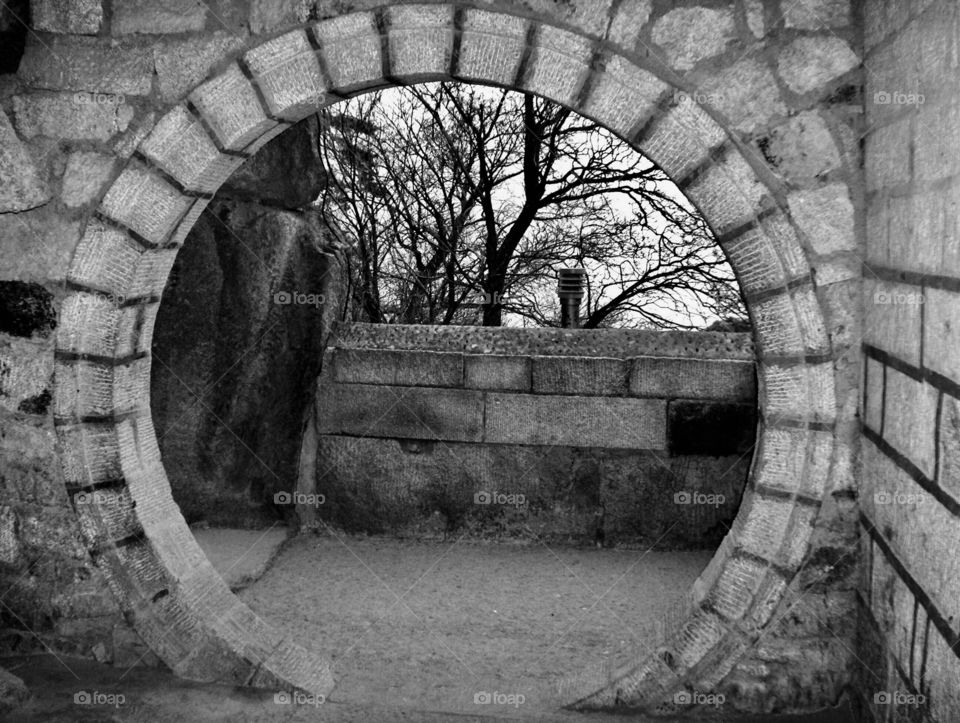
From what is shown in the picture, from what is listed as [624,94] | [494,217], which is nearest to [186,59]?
[624,94]

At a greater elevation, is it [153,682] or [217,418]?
[217,418]

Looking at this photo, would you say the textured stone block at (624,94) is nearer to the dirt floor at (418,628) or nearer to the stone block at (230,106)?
the stone block at (230,106)

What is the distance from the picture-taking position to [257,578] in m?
4.99

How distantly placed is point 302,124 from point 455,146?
2.86 meters

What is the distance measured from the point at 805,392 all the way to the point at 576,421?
2.63m

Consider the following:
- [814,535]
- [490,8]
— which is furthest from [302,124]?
[814,535]

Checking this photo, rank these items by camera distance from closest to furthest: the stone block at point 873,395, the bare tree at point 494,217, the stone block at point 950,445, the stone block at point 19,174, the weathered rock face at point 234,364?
the stone block at point 950,445, the stone block at point 873,395, the stone block at point 19,174, the weathered rock face at point 234,364, the bare tree at point 494,217

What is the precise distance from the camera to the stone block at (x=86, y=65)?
3023mm

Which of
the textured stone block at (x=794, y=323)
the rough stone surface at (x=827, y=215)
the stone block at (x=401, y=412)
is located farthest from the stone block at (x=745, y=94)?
the stone block at (x=401, y=412)

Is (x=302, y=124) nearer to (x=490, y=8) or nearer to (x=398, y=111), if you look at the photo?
(x=398, y=111)

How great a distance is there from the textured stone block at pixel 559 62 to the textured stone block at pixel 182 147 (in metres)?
1.13

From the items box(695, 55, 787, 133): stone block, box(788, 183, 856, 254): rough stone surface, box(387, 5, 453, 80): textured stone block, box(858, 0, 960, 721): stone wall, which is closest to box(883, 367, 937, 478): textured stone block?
box(858, 0, 960, 721): stone wall

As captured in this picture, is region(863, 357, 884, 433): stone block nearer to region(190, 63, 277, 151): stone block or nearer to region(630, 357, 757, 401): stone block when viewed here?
region(190, 63, 277, 151): stone block

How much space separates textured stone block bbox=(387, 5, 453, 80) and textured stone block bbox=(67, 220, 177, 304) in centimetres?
114
